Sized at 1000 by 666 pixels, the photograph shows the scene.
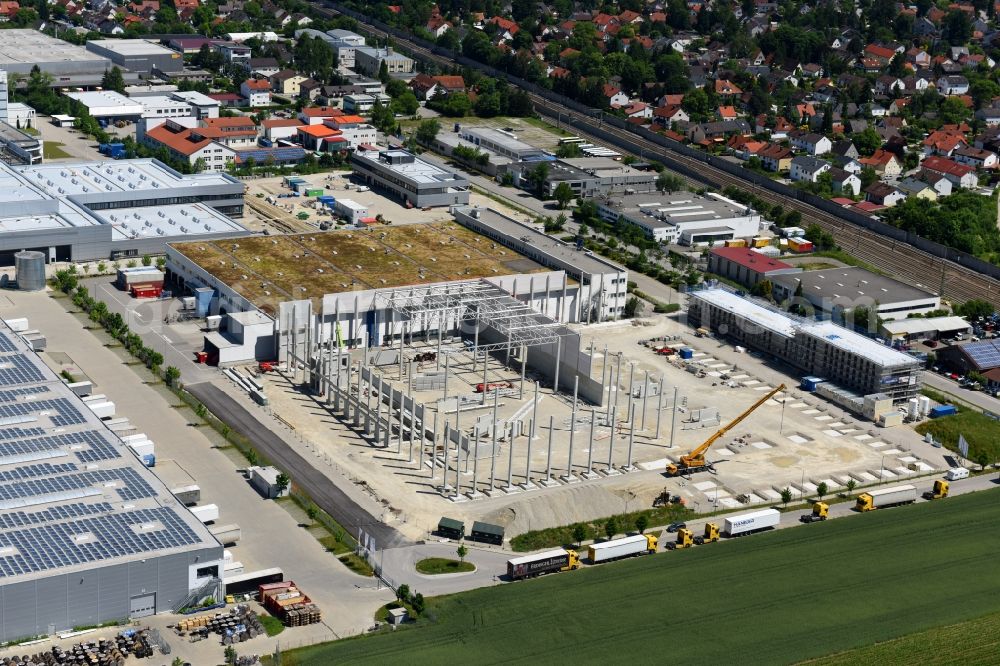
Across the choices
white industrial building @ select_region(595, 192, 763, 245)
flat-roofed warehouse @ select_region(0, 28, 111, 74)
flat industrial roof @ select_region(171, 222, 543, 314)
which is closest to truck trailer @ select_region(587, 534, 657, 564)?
flat industrial roof @ select_region(171, 222, 543, 314)

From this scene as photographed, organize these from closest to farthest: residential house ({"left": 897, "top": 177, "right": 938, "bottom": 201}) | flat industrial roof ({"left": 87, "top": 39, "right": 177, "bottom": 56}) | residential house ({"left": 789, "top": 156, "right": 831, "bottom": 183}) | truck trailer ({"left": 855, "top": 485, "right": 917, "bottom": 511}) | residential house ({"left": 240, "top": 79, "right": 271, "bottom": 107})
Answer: truck trailer ({"left": 855, "top": 485, "right": 917, "bottom": 511}), residential house ({"left": 897, "top": 177, "right": 938, "bottom": 201}), residential house ({"left": 789, "top": 156, "right": 831, "bottom": 183}), residential house ({"left": 240, "top": 79, "right": 271, "bottom": 107}), flat industrial roof ({"left": 87, "top": 39, "right": 177, "bottom": 56})

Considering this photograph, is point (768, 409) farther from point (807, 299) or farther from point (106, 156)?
point (106, 156)

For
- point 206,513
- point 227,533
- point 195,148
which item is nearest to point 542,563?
point 227,533

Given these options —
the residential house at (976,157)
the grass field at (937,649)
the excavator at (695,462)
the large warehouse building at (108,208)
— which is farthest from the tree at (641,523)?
the residential house at (976,157)

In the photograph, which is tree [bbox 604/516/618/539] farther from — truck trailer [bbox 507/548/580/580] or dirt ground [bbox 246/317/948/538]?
truck trailer [bbox 507/548/580/580]

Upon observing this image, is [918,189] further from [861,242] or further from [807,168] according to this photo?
[861,242]

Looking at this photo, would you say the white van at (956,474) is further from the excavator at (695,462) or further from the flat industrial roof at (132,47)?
the flat industrial roof at (132,47)
